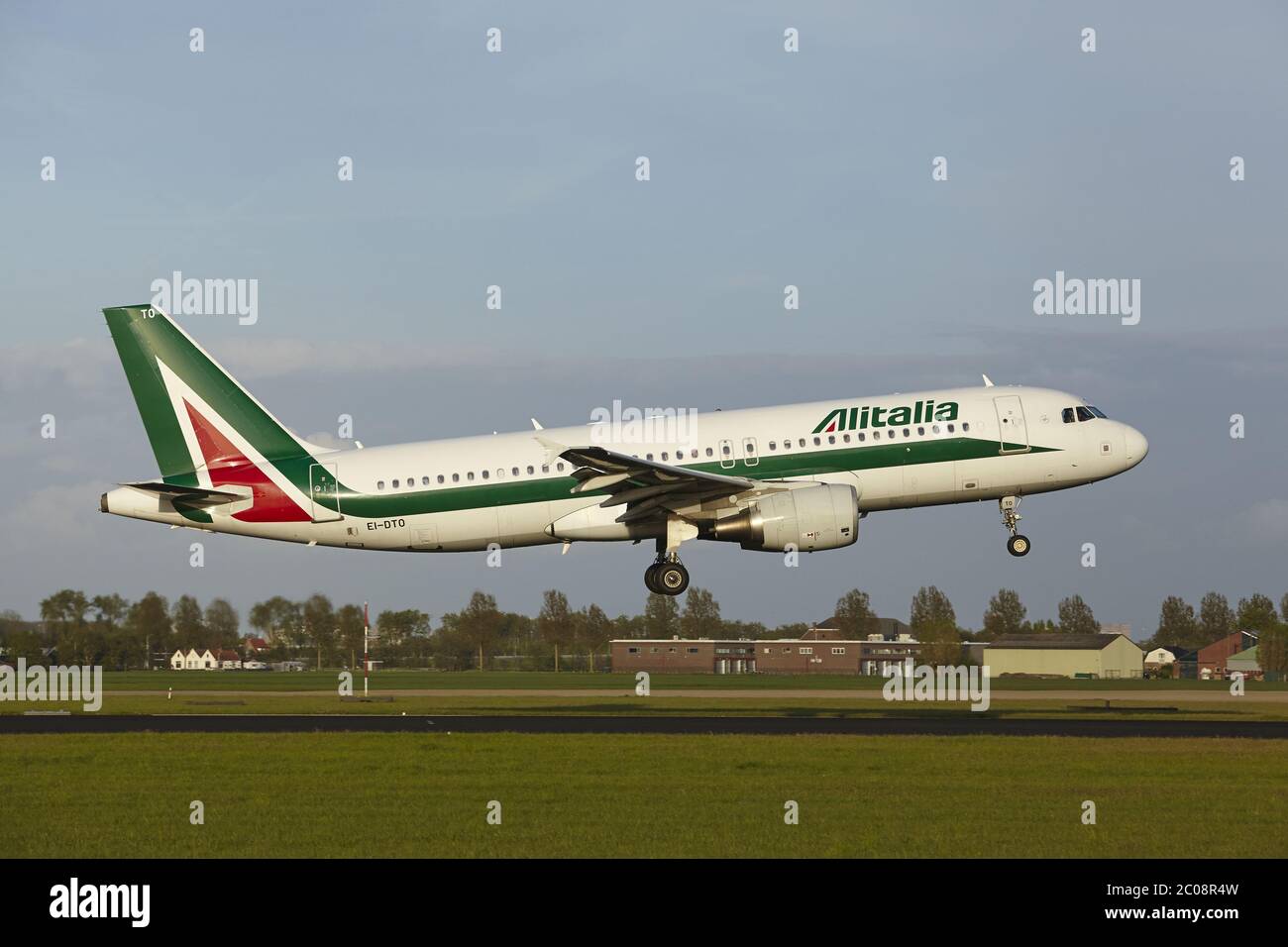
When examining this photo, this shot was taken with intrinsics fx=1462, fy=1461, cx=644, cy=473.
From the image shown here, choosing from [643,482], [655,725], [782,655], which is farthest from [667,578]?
[782,655]

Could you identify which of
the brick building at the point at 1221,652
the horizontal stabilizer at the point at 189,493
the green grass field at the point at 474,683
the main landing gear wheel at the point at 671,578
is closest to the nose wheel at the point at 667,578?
the main landing gear wheel at the point at 671,578

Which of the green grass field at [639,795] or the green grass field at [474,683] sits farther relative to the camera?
the green grass field at [474,683]

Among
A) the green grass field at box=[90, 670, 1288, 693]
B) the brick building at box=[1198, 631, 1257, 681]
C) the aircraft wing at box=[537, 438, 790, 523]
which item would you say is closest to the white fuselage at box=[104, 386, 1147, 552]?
the aircraft wing at box=[537, 438, 790, 523]

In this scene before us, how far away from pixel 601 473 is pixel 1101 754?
1560 cm

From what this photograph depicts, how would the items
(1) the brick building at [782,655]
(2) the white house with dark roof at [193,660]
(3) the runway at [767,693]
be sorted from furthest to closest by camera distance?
(1) the brick building at [782,655]
(2) the white house with dark roof at [193,660]
(3) the runway at [767,693]

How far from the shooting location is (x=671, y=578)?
4003cm

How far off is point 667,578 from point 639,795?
61.2ft

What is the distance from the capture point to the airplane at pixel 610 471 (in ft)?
127

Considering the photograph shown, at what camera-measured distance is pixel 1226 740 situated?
30.1 meters

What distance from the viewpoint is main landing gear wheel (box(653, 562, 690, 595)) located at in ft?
131

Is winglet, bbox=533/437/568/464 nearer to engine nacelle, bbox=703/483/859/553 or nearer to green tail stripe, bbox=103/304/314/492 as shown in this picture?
engine nacelle, bbox=703/483/859/553

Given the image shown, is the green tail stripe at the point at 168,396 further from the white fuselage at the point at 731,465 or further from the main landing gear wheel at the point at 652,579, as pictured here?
the main landing gear wheel at the point at 652,579

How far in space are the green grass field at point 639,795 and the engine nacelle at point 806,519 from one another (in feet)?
27.5
